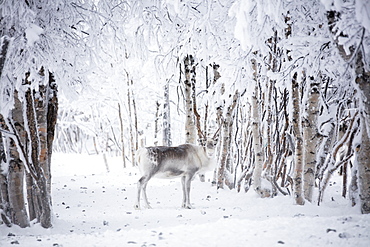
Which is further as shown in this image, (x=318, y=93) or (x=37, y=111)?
(x=318, y=93)

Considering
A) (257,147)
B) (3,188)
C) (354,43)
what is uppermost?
(354,43)

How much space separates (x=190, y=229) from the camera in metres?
3.90

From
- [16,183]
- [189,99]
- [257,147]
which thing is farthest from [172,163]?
[16,183]

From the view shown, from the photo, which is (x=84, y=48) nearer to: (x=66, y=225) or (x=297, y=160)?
(x=66, y=225)

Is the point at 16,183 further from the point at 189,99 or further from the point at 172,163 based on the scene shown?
the point at 189,99

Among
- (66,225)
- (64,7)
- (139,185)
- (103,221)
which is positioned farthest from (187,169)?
(64,7)

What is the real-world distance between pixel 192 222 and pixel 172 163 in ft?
8.05

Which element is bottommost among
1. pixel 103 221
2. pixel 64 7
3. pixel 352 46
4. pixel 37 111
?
pixel 103 221

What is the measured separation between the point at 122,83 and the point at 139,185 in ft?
36.4

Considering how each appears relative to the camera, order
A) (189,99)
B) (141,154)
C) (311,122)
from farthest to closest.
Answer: (189,99)
(141,154)
(311,122)

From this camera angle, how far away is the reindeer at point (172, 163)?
758 centimetres

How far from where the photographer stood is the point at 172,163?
7715 mm

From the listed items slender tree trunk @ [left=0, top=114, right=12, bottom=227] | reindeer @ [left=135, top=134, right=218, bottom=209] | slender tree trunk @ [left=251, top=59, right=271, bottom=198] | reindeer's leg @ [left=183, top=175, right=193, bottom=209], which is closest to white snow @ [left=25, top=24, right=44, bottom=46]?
slender tree trunk @ [left=0, top=114, right=12, bottom=227]

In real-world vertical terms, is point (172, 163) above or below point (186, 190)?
above
